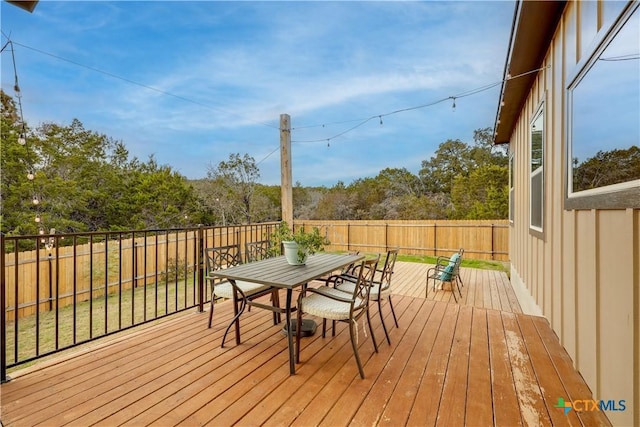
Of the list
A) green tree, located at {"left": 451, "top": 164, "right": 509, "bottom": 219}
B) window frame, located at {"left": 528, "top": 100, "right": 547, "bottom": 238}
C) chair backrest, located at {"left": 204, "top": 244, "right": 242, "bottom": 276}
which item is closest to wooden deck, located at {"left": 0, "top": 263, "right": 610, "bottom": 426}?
chair backrest, located at {"left": 204, "top": 244, "right": 242, "bottom": 276}

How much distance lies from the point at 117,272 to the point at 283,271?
679cm

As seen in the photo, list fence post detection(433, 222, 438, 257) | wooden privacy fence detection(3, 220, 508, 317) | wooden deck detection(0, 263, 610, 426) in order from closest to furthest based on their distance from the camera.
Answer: wooden deck detection(0, 263, 610, 426)
wooden privacy fence detection(3, 220, 508, 317)
fence post detection(433, 222, 438, 257)

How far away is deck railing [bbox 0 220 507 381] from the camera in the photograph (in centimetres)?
234

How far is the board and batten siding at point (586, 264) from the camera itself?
1299 millimetres

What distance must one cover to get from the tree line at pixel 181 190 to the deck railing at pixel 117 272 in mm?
1960

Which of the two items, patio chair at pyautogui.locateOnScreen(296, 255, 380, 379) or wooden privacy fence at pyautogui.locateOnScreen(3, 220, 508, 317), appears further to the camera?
wooden privacy fence at pyautogui.locateOnScreen(3, 220, 508, 317)

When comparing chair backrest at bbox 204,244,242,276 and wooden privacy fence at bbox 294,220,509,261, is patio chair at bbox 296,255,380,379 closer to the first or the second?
chair backrest at bbox 204,244,242,276

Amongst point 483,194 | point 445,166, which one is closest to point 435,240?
point 483,194

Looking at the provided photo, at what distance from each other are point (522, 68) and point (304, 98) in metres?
6.66

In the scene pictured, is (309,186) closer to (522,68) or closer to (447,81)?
(447,81)

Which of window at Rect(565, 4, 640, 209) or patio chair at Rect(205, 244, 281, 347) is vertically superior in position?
window at Rect(565, 4, 640, 209)

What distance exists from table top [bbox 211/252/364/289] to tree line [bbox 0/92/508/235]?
10029mm

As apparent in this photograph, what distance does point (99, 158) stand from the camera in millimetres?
12227

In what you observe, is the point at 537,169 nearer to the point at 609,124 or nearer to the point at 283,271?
the point at 609,124
